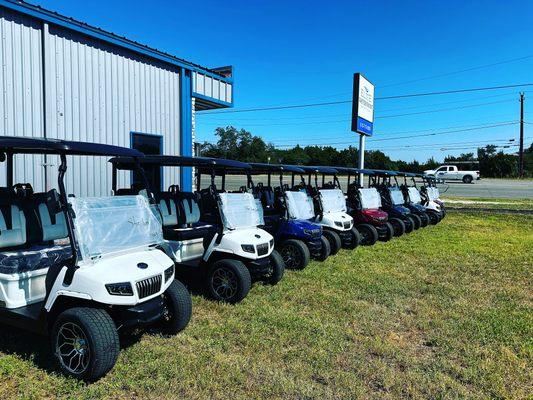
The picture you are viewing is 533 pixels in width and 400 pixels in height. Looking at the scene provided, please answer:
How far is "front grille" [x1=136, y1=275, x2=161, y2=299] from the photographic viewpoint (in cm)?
309

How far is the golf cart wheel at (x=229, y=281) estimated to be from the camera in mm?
4547

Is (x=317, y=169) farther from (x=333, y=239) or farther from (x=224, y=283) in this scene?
(x=224, y=283)

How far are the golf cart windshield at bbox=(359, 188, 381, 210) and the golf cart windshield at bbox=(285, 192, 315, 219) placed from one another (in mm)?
Answer: 2165

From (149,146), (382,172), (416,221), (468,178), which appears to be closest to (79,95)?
(149,146)

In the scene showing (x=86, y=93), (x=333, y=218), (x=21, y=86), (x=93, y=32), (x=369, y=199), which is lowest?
(x=333, y=218)

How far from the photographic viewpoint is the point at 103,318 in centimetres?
294

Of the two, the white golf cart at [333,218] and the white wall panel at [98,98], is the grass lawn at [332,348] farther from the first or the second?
the white wall panel at [98,98]

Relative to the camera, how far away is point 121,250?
3.36 metres

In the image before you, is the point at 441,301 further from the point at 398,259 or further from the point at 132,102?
the point at 132,102

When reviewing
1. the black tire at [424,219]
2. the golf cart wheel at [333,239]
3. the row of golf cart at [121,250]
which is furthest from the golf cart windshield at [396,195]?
the golf cart wheel at [333,239]

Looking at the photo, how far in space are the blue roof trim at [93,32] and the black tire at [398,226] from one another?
6159mm

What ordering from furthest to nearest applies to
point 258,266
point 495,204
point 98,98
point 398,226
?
1. point 495,204
2. point 398,226
3. point 98,98
4. point 258,266

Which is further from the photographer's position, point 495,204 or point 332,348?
point 495,204

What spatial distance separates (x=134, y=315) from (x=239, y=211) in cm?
224
